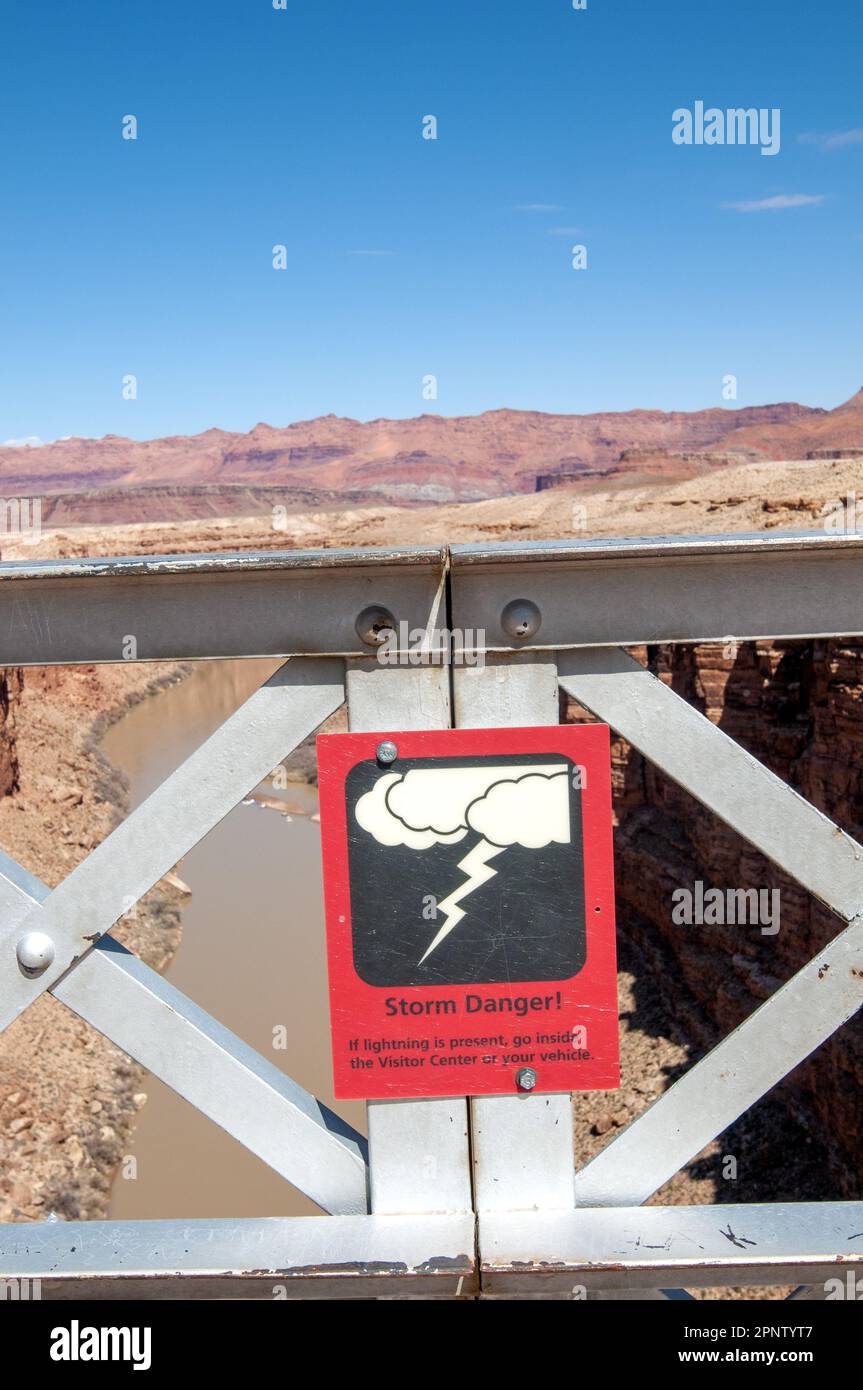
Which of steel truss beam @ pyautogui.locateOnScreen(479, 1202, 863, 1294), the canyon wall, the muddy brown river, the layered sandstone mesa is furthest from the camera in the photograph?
the layered sandstone mesa

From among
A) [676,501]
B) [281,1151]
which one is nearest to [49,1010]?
[281,1151]

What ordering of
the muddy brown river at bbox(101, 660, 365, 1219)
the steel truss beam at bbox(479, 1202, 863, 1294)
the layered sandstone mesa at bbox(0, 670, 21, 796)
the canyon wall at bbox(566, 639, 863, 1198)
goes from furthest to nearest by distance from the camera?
the layered sandstone mesa at bbox(0, 670, 21, 796) → the muddy brown river at bbox(101, 660, 365, 1219) → the canyon wall at bbox(566, 639, 863, 1198) → the steel truss beam at bbox(479, 1202, 863, 1294)

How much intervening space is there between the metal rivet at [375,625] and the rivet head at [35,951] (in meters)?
0.55

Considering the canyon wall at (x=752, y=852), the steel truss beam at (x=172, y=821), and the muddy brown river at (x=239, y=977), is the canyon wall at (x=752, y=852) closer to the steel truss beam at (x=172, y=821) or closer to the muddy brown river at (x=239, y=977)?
the muddy brown river at (x=239, y=977)

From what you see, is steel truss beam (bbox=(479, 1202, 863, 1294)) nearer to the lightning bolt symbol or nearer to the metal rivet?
the lightning bolt symbol

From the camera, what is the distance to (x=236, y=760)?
4.70 ft

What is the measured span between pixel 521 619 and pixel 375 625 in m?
0.18

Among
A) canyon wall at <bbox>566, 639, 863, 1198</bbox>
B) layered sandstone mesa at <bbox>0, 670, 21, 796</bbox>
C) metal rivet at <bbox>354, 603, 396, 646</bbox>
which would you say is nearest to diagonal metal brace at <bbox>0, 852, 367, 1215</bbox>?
metal rivet at <bbox>354, 603, 396, 646</bbox>

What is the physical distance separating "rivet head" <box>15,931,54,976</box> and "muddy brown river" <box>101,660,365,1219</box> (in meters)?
Result: 1.36

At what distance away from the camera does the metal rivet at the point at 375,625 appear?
1427 mm

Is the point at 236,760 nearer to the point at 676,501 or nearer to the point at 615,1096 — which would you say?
the point at 615,1096

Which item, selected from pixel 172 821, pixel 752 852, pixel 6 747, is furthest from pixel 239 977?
pixel 172 821

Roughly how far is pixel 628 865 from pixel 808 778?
4234 millimetres

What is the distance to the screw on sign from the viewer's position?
143 cm
